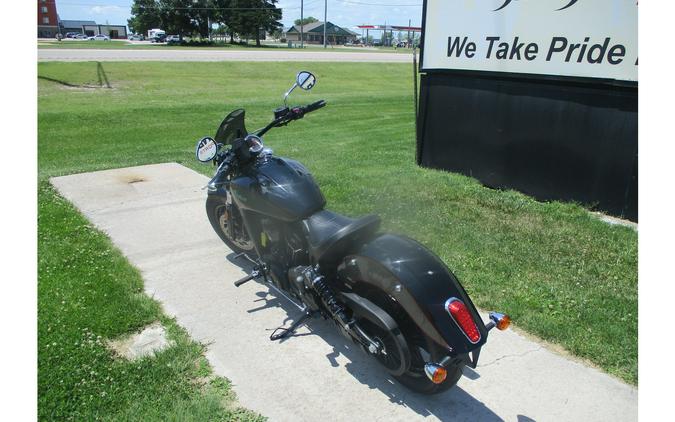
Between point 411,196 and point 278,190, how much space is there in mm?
3270

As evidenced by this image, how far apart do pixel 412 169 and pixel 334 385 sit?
529 centimetres

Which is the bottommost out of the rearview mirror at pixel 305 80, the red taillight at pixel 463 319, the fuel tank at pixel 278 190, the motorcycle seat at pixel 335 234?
the red taillight at pixel 463 319

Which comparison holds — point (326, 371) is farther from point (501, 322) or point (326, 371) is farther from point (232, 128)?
point (232, 128)

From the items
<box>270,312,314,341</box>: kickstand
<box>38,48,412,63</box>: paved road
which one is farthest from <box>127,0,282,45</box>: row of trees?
<box>270,312,314,341</box>: kickstand

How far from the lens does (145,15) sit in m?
70.0

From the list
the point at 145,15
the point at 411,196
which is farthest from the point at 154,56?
the point at 145,15

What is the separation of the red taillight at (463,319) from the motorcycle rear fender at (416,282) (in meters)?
0.02

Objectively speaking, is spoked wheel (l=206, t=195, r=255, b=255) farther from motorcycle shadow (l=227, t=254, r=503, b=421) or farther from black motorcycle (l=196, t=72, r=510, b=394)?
motorcycle shadow (l=227, t=254, r=503, b=421)

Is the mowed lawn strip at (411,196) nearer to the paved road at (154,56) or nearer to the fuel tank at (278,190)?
the fuel tank at (278,190)

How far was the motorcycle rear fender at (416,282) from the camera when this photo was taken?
2.47 meters

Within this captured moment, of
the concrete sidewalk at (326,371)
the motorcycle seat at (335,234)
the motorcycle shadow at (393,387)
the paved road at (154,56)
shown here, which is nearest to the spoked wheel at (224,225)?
the concrete sidewalk at (326,371)

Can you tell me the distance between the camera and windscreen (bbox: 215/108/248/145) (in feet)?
12.9

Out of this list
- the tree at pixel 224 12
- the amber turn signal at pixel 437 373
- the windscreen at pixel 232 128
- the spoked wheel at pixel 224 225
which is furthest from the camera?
the tree at pixel 224 12

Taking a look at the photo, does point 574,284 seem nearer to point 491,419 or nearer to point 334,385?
point 491,419
